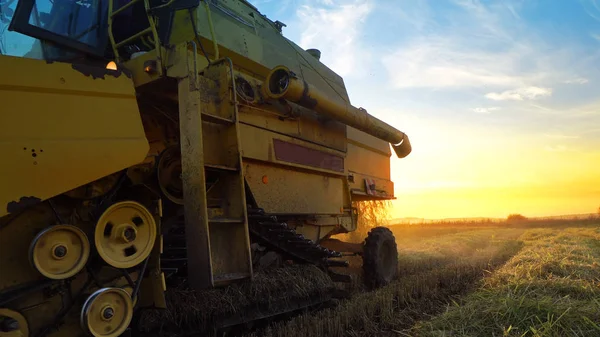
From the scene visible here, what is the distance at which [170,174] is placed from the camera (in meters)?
3.69

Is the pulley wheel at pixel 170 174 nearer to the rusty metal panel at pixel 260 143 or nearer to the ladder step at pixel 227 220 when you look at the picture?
the ladder step at pixel 227 220

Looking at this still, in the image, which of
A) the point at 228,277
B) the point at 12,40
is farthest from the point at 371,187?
the point at 12,40

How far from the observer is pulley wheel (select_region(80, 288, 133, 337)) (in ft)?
8.06

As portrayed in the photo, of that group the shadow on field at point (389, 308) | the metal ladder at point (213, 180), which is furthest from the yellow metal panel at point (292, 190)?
the shadow on field at point (389, 308)

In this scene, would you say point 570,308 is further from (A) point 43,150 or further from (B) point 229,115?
(A) point 43,150

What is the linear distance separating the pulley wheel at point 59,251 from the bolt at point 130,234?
0.78 feet

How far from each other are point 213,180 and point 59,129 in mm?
1349

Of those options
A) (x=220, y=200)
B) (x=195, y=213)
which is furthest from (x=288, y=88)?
(x=195, y=213)

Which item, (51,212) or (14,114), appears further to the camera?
(51,212)

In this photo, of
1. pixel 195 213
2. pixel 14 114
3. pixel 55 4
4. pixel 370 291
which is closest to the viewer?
pixel 14 114

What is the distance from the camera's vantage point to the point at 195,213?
312 centimetres

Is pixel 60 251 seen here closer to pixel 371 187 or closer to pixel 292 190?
pixel 292 190

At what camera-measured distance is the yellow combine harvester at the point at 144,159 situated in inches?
95.0

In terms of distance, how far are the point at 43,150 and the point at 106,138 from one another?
1.19 ft
